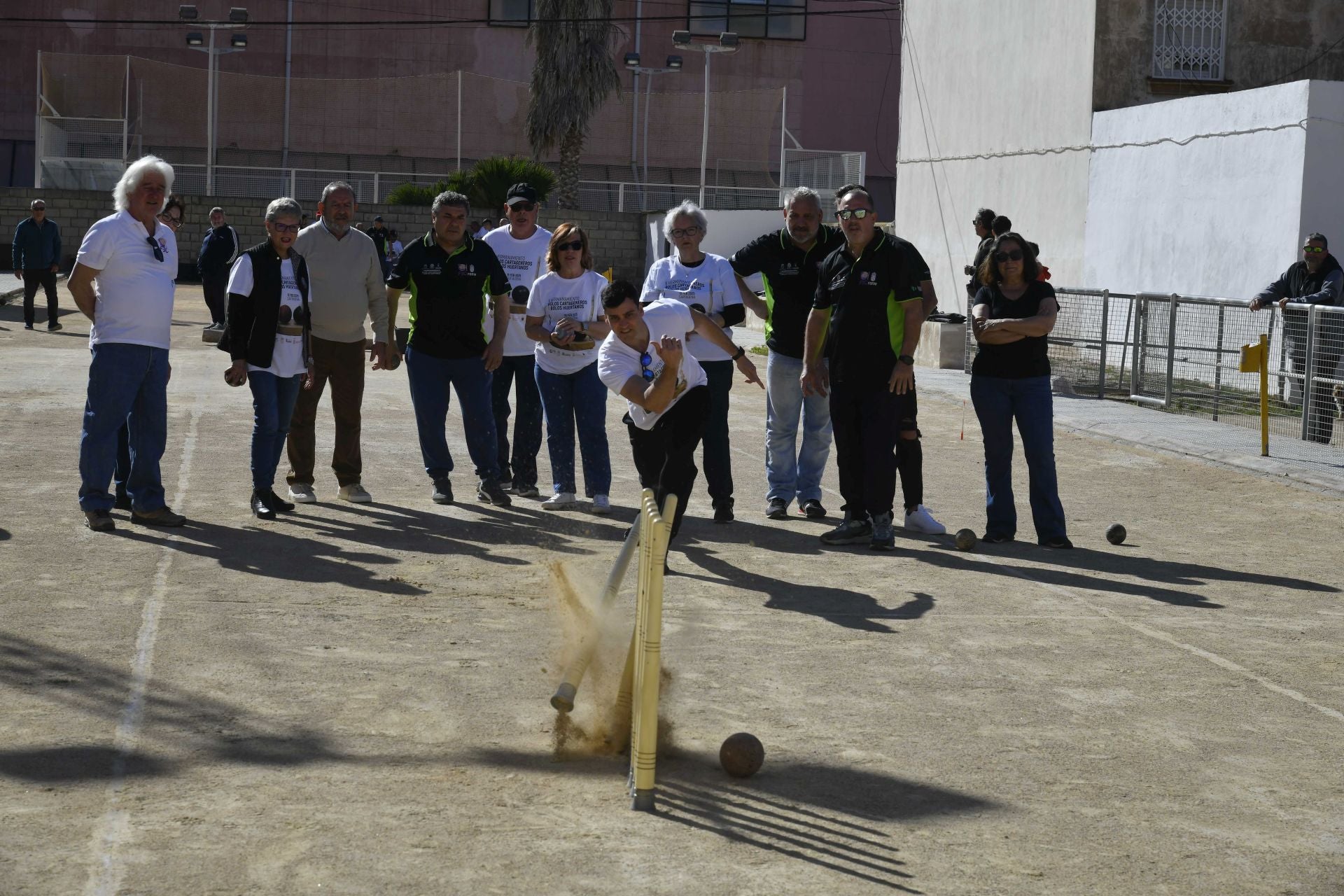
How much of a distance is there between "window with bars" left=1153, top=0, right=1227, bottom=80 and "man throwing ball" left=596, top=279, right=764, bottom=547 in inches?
681

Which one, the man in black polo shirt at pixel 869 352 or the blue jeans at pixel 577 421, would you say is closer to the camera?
the man in black polo shirt at pixel 869 352

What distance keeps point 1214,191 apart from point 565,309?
13500mm

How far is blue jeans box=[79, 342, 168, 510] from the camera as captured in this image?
827 cm

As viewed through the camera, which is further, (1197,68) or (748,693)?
(1197,68)

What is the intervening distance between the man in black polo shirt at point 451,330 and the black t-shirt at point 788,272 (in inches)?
60.6

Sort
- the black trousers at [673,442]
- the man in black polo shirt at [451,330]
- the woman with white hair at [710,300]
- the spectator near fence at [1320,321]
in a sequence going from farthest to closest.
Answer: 1. the spectator near fence at [1320,321]
2. the man in black polo shirt at [451,330]
3. the woman with white hair at [710,300]
4. the black trousers at [673,442]

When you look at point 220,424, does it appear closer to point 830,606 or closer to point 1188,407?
point 830,606

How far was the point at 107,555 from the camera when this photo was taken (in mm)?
7773

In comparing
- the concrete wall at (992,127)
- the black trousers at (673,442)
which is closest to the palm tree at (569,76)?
the concrete wall at (992,127)

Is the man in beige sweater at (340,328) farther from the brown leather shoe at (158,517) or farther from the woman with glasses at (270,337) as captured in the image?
the brown leather shoe at (158,517)

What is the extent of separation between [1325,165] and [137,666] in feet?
52.9

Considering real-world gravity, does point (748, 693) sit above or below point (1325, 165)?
below

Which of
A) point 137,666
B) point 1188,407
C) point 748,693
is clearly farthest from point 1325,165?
point 137,666

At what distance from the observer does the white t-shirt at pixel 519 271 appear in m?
9.91
